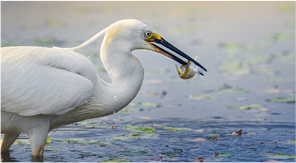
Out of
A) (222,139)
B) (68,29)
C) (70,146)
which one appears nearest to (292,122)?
(222,139)

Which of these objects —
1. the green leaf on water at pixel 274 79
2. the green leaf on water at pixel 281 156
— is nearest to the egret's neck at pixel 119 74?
the green leaf on water at pixel 281 156

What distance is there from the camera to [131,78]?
4469 millimetres

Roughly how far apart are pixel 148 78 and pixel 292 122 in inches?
122

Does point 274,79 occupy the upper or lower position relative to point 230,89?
upper

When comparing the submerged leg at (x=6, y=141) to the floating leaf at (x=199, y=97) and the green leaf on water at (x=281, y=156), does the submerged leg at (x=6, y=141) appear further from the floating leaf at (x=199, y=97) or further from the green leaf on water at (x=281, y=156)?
the floating leaf at (x=199, y=97)

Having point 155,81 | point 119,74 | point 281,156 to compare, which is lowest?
point 281,156

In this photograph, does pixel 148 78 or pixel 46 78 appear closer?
pixel 46 78

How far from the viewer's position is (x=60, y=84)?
4.08 meters

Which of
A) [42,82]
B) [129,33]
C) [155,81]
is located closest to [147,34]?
[129,33]

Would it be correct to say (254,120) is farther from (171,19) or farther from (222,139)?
(171,19)

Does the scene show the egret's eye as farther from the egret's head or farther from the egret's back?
the egret's back

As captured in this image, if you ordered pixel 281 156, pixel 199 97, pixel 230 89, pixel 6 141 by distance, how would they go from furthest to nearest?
pixel 230 89, pixel 199 97, pixel 6 141, pixel 281 156

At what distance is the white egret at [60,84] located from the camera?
4.03 meters

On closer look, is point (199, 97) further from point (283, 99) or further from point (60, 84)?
point (60, 84)
